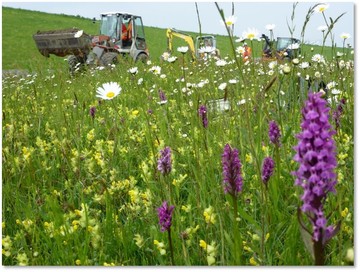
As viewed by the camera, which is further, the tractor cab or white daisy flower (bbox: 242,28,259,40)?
the tractor cab

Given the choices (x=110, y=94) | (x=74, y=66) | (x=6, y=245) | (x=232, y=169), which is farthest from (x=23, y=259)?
(x=74, y=66)

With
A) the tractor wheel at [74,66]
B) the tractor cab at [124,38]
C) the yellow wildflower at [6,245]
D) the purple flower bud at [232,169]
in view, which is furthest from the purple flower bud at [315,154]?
the tractor cab at [124,38]

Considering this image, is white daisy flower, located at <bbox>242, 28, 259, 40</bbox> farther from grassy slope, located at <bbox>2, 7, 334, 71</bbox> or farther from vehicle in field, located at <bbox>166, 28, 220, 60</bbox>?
grassy slope, located at <bbox>2, 7, 334, 71</bbox>

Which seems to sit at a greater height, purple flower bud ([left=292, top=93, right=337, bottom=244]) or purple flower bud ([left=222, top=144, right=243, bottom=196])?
purple flower bud ([left=292, top=93, right=337, bottom=244])

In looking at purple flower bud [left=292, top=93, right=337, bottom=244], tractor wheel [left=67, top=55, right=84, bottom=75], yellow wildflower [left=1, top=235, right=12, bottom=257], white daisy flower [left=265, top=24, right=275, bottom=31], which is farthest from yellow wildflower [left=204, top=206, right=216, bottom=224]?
tractor wheel [left=67, top=55, right=84, bottom=75]

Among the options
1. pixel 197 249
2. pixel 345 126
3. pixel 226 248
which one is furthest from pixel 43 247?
pixel 345 126

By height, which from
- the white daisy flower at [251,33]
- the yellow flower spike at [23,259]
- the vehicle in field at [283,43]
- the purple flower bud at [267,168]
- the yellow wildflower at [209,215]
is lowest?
the yellow flower spike at [23,259]

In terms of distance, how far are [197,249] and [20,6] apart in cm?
132

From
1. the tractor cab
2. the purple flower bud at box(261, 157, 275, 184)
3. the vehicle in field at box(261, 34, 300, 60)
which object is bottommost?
the purple flower bud at box(261, 157, 275, 184)

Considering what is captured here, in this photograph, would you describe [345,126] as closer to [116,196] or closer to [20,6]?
[116,196]

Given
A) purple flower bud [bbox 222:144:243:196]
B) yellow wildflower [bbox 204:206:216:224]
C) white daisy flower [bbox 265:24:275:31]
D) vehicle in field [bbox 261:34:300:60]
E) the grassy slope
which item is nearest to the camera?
purple flower bud [bbox 222:144:243:196]

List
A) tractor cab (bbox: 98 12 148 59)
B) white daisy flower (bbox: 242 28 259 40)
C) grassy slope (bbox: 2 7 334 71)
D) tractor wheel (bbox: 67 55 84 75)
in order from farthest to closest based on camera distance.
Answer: tractor cab (bbox: 98 12 148 59), tractor wheel (bbox: 67 55 84 75), grassy slope (bbox: 2 7 334 71), white daisy flower (bbox: 242 28 259 40)

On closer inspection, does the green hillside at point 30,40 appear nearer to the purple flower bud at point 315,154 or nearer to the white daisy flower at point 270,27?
the white daisy flower at point 270,27

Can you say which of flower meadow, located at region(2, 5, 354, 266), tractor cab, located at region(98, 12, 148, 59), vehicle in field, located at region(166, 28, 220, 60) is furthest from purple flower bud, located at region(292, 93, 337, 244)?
tractor cab, located at region(98, 12, 148, 59)
